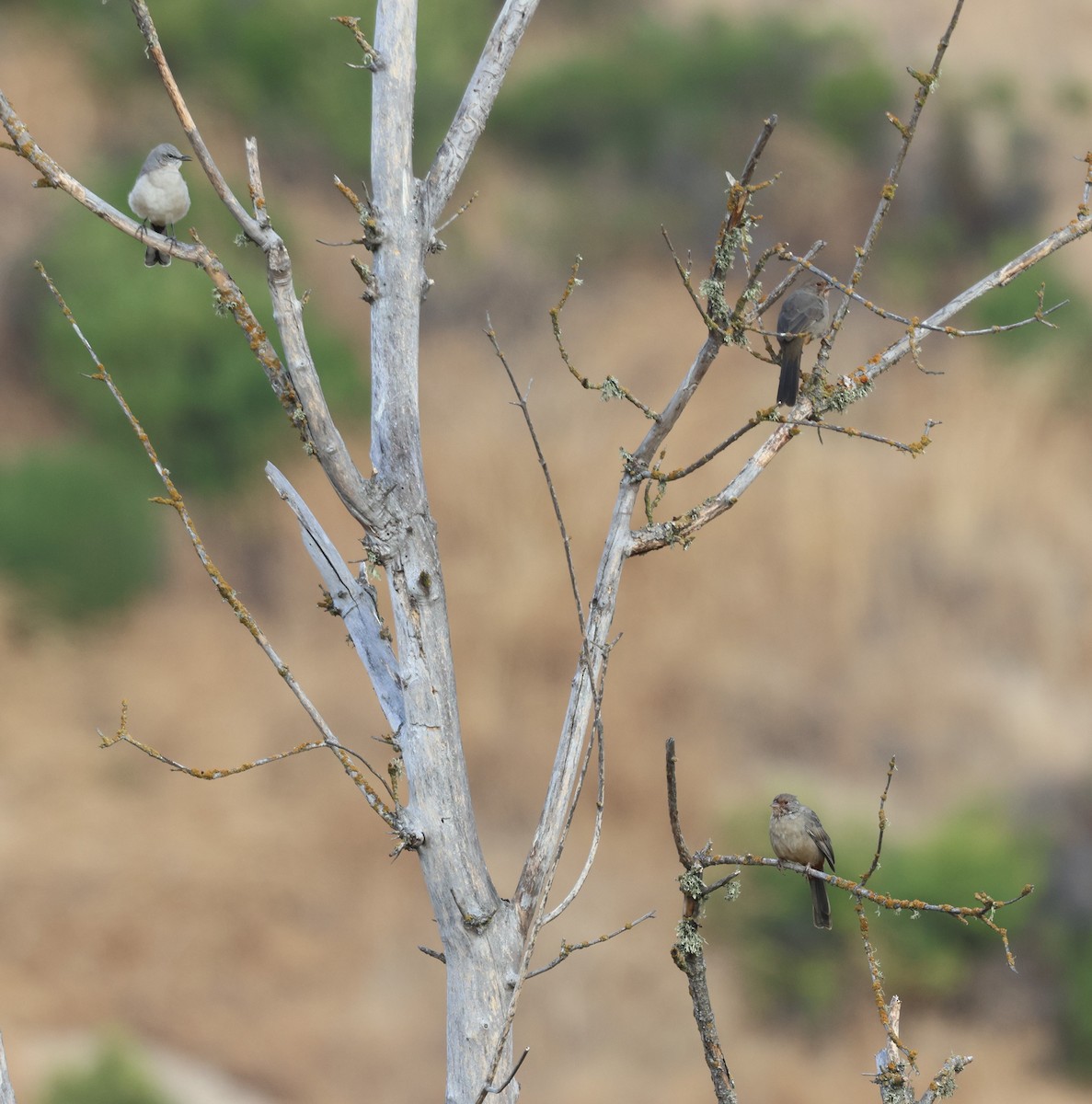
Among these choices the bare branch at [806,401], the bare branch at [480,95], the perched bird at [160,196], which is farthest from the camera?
the perched bird at [160,196]

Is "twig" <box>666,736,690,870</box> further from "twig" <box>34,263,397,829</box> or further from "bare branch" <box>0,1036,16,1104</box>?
"bare branch" <box>0,1036,16,1104</box>

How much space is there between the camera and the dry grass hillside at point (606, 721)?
14.5 metres

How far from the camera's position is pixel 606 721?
690 inches

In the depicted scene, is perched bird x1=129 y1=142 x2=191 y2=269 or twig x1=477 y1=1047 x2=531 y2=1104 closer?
twig x1=477 y1=1047 x2=531 y2=1104

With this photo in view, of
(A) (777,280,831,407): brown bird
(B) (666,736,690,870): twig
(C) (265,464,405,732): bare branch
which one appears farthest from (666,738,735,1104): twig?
(A) (777,280,831,407): brown bird

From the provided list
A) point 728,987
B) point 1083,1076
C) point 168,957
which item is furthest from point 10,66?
point 1083,1076

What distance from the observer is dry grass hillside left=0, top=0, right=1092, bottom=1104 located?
14.5 m

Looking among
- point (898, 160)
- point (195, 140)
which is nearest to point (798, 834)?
point (898, 160)

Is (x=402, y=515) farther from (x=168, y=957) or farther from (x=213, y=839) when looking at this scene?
(x=213, y=839)

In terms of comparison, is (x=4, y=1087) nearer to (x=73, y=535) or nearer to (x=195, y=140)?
(x=195, y=140)

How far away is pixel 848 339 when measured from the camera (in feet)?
76.6

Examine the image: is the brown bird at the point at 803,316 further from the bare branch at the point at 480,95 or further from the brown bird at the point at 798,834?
the bare branch at the point at 480,95

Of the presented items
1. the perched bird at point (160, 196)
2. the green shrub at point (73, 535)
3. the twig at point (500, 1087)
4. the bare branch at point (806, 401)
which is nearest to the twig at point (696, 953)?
the twig at point (500, 1087)

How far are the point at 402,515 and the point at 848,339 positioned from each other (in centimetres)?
2067
